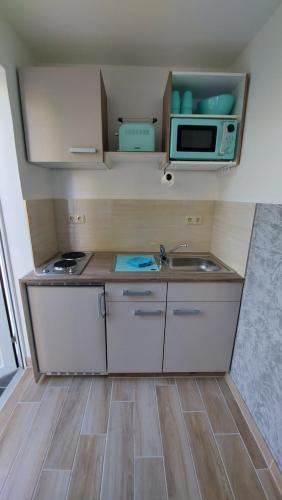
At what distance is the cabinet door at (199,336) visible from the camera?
1458 millimetres

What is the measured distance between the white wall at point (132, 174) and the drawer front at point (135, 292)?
845 mm

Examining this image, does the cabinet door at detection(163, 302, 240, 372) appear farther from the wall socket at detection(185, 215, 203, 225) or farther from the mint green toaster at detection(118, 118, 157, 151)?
the mint green toaster at detection(118, 118, 157, 151)

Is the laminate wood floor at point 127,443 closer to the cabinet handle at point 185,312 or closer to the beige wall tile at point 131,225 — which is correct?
the cabinet handle at point 185,312

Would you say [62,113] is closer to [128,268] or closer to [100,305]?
[128,268]

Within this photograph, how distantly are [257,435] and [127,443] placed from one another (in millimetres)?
787

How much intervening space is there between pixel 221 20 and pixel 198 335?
2005 mm

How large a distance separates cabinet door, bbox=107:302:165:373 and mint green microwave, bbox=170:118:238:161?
1.09m

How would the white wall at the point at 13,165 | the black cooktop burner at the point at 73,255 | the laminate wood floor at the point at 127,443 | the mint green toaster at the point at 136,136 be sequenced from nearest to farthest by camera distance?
the laminate wood floor at the point at 127,443 → the white wall at the point at 13,165 → the mint green toaster at the point at 136,136 → the black cooktop burner at the point at 73,255

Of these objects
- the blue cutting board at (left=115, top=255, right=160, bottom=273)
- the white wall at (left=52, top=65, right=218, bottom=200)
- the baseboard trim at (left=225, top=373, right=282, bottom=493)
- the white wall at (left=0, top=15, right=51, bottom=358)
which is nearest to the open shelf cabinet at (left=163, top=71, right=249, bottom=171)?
the white wall at (left=52, top=65, right=218, bottom=200)

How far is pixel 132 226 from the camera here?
189 centimetres

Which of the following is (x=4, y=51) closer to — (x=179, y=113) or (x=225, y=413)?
(x=179, y=113)

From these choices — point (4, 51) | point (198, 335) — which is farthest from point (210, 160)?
point (4, 51)

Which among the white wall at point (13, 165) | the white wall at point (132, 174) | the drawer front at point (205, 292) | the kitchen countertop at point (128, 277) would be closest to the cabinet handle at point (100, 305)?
the kitchen countertop at point (128, 277)

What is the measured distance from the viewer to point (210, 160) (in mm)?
1470
